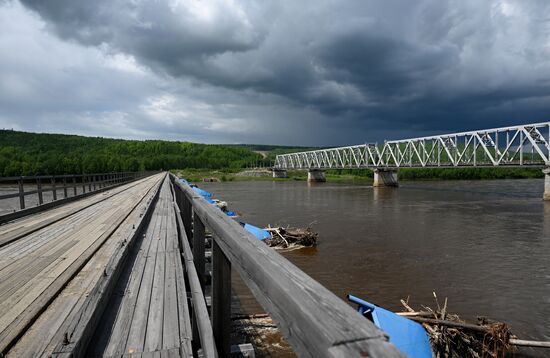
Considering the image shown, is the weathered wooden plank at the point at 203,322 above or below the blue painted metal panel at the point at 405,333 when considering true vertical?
above

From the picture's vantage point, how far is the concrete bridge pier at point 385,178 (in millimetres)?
91125

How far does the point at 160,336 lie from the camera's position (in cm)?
349

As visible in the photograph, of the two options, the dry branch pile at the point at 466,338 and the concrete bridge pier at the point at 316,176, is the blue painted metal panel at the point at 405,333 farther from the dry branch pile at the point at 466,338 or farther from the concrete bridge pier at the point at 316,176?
the concrete bridge pier at the point at 316,176

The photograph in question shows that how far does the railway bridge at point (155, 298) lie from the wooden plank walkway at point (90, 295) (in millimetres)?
13

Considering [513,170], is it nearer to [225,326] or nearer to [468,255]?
[468,255]

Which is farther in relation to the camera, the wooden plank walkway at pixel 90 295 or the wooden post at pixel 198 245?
the wooden post at pixel 198 245

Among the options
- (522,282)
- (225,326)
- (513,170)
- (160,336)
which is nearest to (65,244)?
(160,336)

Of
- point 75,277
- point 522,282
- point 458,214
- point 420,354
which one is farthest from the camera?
point 458,214

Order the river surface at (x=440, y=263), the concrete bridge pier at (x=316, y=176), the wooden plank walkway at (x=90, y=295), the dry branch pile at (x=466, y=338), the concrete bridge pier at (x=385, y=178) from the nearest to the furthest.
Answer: the wooden plank walkway at (x=90, y=295) < the dry branch pile at (x=466, y=338) < the river surface at (x=440, y=263) < the concrete bridge pier at (x=385, y=178) < the concrete bridge pier at (x=316, y=176)

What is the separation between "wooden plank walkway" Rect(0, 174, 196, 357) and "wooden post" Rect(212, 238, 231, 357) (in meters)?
0.42

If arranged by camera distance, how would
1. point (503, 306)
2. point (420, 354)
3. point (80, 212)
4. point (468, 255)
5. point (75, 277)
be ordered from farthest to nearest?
point (468, 255) < point (80, 212) < point (503, 306) < point (420, 354) < point (75, 277)

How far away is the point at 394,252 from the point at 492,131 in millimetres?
69989

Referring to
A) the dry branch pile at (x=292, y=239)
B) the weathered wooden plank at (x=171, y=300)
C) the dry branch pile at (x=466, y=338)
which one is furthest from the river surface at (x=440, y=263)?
the weathered wooden plank at (x=171, y=300)

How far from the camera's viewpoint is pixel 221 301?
2.87m
